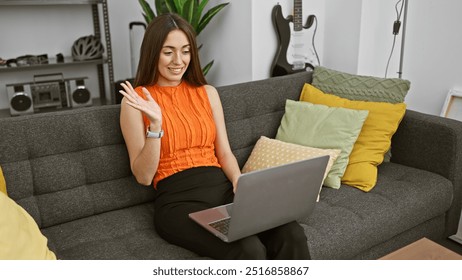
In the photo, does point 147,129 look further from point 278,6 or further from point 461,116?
point 461,116

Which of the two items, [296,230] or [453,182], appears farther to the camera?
[453,182]

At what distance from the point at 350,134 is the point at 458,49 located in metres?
1.08

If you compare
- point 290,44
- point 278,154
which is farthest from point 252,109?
point 290,44

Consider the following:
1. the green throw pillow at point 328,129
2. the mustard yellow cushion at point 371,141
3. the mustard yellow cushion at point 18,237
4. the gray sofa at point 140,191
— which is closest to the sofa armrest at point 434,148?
the gray sofa at point 140,191

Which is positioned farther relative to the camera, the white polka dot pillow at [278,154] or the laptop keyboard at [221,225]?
the white polka dot pillow at [278,154]

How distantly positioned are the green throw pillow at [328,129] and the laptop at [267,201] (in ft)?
1.73

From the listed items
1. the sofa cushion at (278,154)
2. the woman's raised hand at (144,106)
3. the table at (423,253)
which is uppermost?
the woman's raised hand at (144,106)

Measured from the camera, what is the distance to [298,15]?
9.12ft

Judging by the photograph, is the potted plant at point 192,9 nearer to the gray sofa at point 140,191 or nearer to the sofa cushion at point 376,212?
the gray sofa at point 140,191

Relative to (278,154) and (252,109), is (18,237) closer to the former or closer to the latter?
(278,154)

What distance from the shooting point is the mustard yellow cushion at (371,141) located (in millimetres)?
1920

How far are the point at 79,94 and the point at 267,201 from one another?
2535mm
